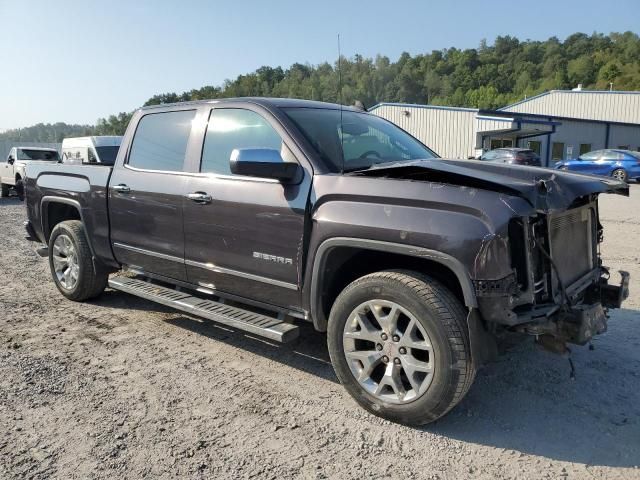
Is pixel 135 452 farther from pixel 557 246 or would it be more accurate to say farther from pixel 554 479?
pixel 557 246

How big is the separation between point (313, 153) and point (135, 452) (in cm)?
211

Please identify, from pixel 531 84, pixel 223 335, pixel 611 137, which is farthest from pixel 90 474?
pixel 531 84

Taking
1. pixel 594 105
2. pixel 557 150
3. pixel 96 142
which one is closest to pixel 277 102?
pixel 96 142

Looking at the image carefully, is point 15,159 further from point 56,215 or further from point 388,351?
point 388,351

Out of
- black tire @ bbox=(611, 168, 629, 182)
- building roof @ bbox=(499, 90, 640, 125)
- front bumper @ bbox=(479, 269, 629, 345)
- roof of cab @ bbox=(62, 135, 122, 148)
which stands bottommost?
black tire @ bbox=(611, 168, 629, 182)

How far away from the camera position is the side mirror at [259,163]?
131 inches

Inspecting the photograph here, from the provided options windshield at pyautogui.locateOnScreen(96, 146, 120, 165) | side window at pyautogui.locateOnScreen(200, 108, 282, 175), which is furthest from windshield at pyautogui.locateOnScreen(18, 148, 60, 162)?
side window at pyautogui.locateOnScreen(200, 108, 282, 175)

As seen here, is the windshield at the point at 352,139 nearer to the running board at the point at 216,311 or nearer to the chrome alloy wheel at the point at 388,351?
the chrome alloy wheel at the point at 388,351

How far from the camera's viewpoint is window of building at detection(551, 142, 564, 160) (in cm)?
3512

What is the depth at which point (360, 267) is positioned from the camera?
357 cm

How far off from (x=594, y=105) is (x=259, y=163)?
159 feet

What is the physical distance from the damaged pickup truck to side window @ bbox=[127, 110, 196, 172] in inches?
0.7

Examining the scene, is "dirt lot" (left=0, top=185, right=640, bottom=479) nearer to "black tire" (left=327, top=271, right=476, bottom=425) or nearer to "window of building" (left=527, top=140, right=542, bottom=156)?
"black tire" (left=327, top=271, right=476, bottom=425)

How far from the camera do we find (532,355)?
13.5ft
